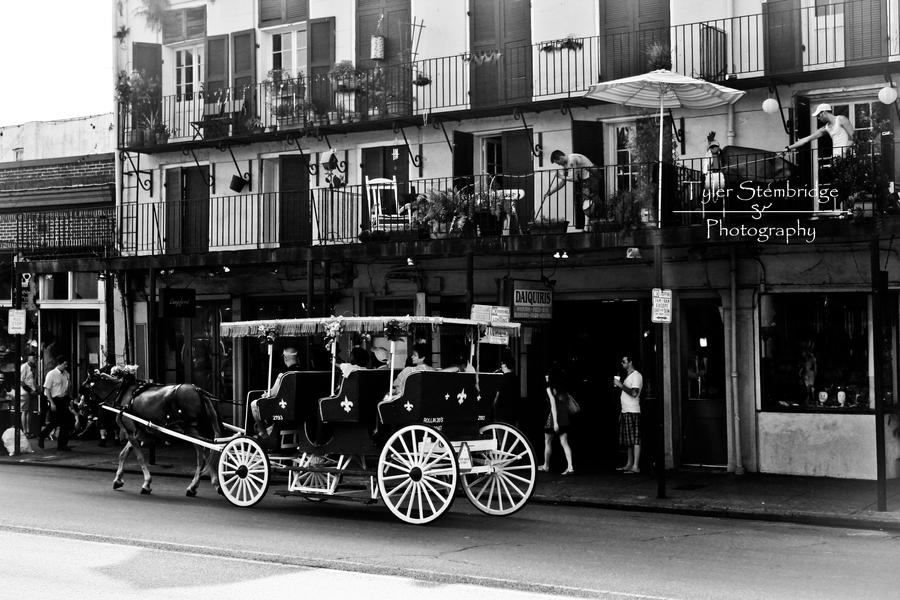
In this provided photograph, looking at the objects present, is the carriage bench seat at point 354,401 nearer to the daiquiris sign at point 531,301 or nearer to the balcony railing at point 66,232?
the daiquiris sign at point 531,301

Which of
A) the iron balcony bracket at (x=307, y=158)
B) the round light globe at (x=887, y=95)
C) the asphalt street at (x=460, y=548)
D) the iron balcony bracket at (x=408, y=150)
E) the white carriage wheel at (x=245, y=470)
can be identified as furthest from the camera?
the iron balcony bracket at (x=307, y=158)

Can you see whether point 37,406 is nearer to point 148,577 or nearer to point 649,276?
point 649,276

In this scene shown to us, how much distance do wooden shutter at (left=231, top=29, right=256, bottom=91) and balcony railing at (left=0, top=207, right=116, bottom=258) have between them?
160 inches

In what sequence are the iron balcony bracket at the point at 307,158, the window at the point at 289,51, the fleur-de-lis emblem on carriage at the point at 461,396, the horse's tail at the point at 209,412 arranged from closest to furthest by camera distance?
the fleur-de-lis emblem on carriage at the point at 461,396, the horse's tail at the point at 209,412, the iron balcony bracket at the point at 307,158, the window at the point at 289,51

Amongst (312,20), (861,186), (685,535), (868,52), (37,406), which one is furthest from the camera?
(37,406)

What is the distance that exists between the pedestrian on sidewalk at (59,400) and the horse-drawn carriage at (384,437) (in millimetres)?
9057

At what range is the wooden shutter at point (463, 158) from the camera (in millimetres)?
20672

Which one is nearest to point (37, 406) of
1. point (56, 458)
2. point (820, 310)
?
point (56, 458)

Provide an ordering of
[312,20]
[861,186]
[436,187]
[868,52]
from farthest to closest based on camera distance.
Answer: [312,20] < [436,187] < [868,52] < [861,186]

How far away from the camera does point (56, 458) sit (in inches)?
849

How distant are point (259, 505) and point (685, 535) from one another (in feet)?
18.1

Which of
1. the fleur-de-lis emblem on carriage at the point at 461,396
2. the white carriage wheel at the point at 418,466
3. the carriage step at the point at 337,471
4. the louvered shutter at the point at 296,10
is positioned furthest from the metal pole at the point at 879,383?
the louvered shutter at the point at 296,10

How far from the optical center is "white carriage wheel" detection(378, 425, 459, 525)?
41.3ft

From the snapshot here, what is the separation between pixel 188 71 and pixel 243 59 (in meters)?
1.81
